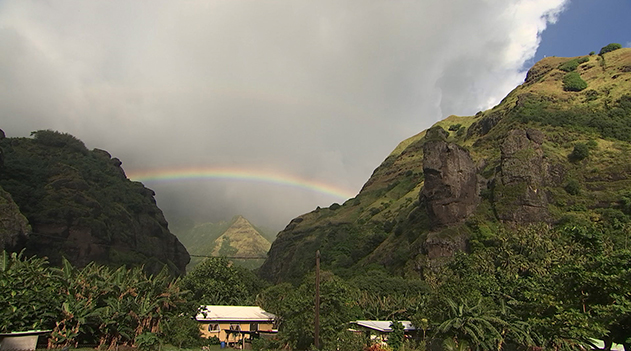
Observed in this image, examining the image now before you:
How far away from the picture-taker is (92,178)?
481 feet

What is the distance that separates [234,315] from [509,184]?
6677 cm

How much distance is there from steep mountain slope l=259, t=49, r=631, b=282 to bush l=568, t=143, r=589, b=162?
0.24 m

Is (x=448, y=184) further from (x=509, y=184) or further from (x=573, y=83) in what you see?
(x=573, y=83)

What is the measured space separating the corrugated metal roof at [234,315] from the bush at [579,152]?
86.9 meters

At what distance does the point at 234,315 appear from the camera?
50.7 meters

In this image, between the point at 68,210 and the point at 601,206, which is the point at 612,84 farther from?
the point at 68,210

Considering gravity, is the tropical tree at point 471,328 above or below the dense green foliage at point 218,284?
below

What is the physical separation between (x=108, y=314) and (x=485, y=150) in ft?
416

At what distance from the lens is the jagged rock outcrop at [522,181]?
3369 inches

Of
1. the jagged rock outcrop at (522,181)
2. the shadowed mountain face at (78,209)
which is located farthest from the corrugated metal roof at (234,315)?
the jagged rock outcrop at (522,181)

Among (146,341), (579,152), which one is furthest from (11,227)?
(579,152)

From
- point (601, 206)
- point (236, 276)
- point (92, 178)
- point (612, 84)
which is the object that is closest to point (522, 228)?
point (601, 206)

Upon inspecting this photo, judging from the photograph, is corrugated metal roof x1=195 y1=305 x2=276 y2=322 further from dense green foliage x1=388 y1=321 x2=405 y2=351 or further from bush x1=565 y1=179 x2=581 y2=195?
bush x1=565 y1=179 x2=581 y2=195

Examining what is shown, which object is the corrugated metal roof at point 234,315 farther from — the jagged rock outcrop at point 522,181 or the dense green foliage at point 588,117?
the dense green foliage at point 588,117
